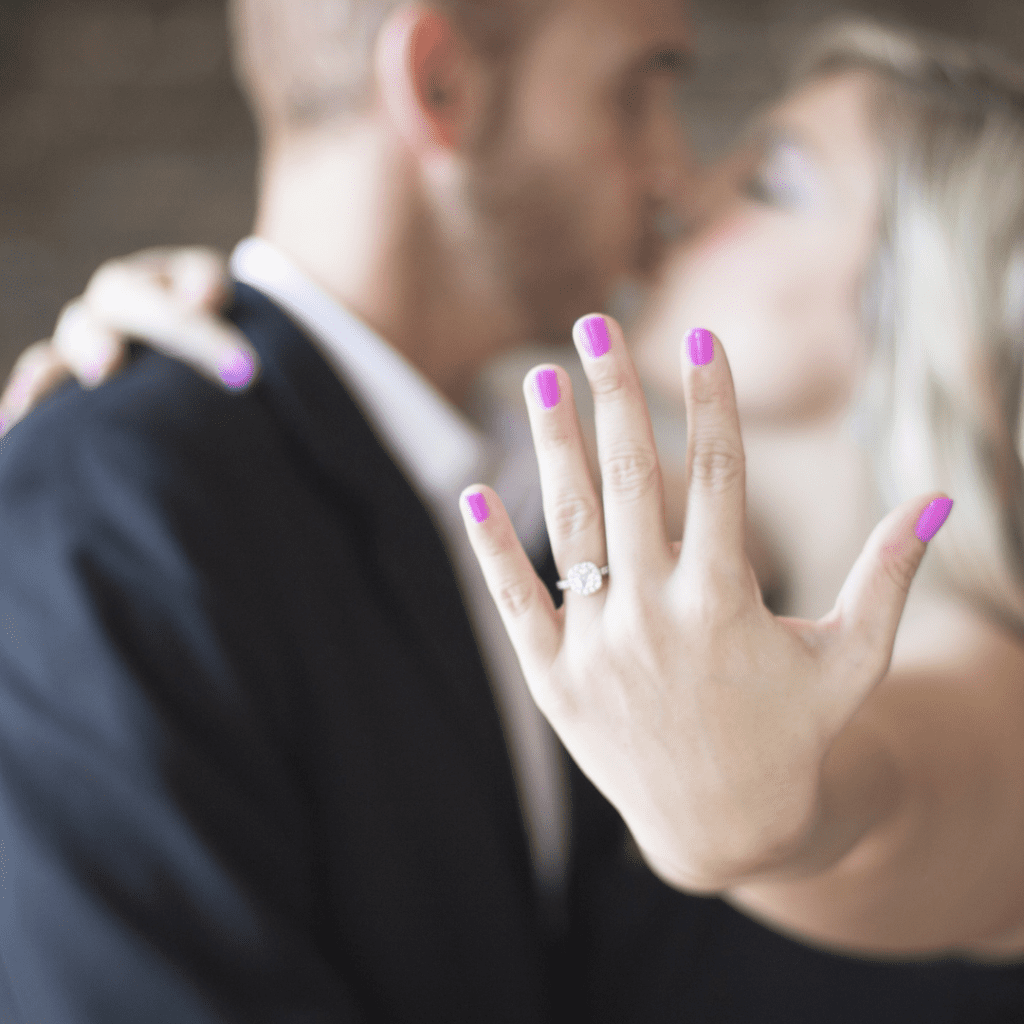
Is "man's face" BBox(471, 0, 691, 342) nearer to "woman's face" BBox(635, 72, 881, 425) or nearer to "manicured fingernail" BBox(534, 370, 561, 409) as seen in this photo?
"woman's face" BBox(635, 72, 881, 425)

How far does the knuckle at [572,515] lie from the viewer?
0.42 meters

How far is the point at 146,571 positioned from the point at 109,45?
0.89 meters

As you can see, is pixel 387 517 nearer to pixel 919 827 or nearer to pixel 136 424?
pixel 136 424

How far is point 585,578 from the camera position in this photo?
0.43 meters

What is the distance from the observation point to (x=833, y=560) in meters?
1.18

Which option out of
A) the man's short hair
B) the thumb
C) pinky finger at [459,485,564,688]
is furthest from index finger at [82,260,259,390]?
the thumb

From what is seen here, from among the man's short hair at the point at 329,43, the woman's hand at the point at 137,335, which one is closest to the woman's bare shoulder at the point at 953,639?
the woman's hand at the point at 137,335

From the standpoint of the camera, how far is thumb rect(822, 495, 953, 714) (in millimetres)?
412

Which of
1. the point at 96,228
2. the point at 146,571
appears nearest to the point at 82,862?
the point at 146,571

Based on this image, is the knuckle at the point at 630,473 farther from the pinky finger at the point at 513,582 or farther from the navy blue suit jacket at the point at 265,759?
the navy blue suit jacket at the point at 265,759

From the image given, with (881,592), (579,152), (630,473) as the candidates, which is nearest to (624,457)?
(630,473)

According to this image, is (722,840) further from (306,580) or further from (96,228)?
(96,228)

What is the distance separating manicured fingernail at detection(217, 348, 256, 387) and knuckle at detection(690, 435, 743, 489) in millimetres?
487

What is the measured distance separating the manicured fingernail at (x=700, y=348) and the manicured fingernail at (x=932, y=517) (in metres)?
0.14
